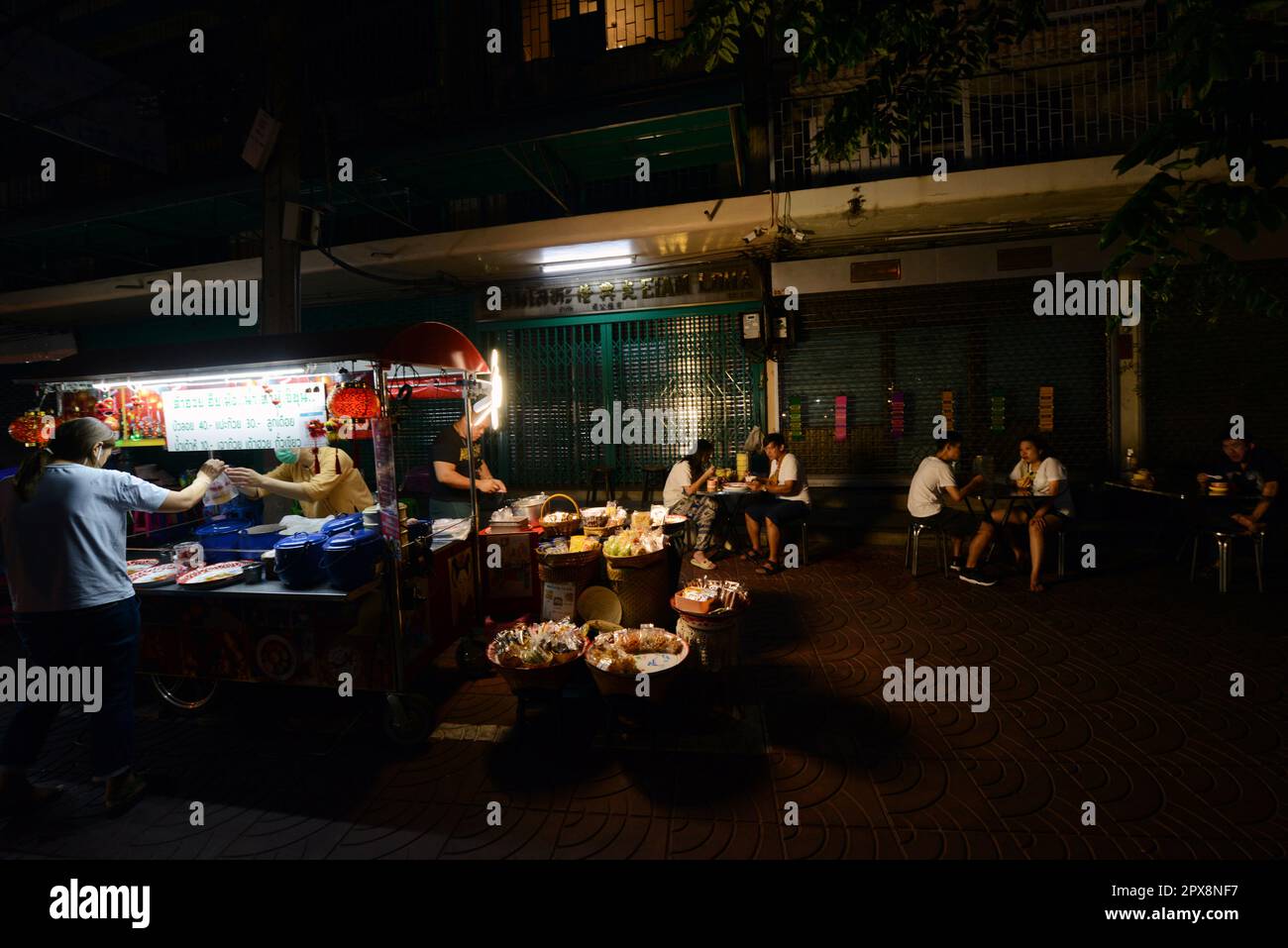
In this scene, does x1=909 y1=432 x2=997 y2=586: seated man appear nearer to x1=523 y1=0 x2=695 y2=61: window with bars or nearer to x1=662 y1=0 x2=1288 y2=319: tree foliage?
x1=662 y1=0 x2=1288 y2=319: tree foliage

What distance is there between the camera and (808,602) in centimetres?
745

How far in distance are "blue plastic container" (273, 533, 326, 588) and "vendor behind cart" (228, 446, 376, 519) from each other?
59.0 inches

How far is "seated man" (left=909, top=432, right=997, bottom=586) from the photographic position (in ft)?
25.9

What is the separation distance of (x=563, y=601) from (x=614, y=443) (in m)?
6.63

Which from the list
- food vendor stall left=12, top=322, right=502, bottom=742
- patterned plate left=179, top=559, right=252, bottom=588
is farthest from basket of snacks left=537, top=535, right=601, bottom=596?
patterned plate left=179, top=559, right=252, bottom=588

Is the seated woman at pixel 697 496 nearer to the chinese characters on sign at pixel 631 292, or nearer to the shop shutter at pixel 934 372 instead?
the shop shutter at pixel 934 372

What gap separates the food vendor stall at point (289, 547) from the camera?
4512 millimetres

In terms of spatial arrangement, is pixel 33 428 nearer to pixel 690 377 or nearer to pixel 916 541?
pixel 690 377

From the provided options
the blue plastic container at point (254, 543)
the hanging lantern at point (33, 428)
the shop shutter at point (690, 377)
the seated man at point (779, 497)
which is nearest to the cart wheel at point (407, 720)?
the blue plastic container at point (254, 543)

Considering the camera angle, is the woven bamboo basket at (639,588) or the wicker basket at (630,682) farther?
the woven bamboo basket at (639,588)

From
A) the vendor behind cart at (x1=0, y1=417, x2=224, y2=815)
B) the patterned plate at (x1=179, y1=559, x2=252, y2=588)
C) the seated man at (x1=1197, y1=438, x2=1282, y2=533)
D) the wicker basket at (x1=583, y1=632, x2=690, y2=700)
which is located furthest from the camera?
the seated man at (x1=1197, y1=438, x2=1282, y2=533)

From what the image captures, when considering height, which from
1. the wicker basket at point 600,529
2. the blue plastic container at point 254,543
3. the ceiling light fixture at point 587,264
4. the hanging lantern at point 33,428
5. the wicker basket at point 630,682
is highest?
the ceiling light fixture at point 587,264

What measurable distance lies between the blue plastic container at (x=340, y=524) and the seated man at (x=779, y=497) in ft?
19.0
